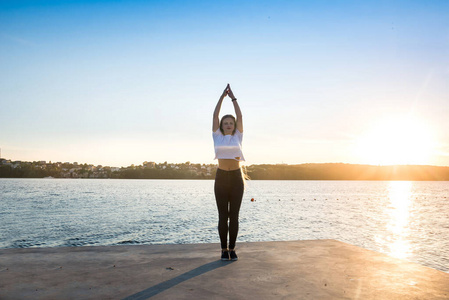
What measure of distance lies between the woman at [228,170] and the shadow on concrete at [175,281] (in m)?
0.34

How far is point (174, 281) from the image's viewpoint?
4.54 m

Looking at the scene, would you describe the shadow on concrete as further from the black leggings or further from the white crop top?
the white crop top

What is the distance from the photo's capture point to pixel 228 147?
5.82m

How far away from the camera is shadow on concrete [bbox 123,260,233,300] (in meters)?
3.96

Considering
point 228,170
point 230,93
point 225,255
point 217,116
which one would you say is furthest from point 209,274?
point 230,93

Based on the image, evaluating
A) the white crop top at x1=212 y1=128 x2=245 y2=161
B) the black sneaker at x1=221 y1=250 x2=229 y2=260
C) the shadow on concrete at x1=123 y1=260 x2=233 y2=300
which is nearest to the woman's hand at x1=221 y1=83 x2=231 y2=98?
the white crop top at x1=212 y1=128 x2=245 y2=161

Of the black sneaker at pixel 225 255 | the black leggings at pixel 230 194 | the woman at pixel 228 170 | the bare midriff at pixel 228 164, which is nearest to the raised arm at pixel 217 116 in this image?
the woman at pixel 228 170

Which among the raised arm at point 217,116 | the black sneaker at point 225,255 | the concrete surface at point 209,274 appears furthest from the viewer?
the raised arm at point 217,116

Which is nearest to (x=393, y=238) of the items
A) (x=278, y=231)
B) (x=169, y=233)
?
(x=278, y=231)

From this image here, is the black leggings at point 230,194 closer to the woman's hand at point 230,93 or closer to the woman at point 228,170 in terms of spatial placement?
the woman at point 228,170

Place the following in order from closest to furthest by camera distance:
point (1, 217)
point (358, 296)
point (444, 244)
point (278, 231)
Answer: point (358, 296) → point (444, 244) → point (278, 231) → point (1, 217)

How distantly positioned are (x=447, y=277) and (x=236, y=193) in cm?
308

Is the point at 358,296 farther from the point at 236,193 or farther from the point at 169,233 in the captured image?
the point at 169,233

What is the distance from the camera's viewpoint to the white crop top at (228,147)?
5.81 meters
